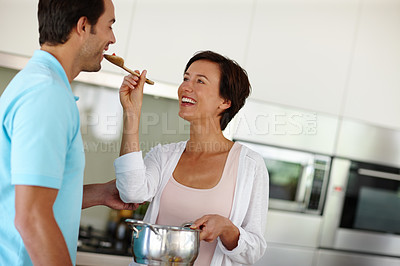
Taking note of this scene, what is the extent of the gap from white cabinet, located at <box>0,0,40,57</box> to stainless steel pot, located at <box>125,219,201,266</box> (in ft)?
4.91

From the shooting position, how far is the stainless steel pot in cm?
108

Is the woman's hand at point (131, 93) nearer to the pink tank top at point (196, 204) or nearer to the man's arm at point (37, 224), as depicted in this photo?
the pink tank top at point (196, 204)

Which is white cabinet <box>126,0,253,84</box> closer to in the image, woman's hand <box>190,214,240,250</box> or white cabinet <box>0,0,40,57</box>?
white cabinet <box>0,0,40,57</box>

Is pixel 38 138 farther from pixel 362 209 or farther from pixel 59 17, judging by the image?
pixel 362 209

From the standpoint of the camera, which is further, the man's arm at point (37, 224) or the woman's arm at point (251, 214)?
the woman's arm at point (251, 214)

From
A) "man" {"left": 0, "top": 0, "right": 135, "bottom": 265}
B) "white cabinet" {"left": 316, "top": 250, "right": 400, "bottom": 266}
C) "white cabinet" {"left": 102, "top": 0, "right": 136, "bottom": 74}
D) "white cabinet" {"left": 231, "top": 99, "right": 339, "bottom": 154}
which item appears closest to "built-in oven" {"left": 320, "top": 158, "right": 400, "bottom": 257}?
"white cabinet" {"left": 316, "top": 250, "right": 400, "bottom": 266}

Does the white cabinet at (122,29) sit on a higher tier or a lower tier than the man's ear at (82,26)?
higher

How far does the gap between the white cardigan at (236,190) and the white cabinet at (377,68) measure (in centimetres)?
145

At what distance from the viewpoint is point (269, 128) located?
259 centimetres

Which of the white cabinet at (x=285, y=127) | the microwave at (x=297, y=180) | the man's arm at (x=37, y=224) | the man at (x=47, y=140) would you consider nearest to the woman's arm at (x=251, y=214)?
the man at (x=47, y=140)

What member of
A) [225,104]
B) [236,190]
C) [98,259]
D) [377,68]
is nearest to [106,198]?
[236,190]

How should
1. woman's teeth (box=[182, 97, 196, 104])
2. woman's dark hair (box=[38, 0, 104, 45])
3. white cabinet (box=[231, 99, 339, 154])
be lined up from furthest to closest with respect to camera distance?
white cabinet (box=[231, 99, 339, 154])
woman's teeth (box=[182, 97, 196, 104])
woman's dark hair (box=[38, 0, 104, 45])

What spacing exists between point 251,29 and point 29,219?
6.51 ft

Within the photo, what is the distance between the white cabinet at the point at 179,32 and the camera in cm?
240
